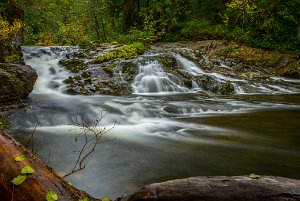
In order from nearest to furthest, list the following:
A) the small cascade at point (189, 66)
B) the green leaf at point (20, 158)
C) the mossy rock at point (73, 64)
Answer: the green leaf at point (20, 158)
the mossy rock at point (73, 64)
the small cascade at point (189, 66)

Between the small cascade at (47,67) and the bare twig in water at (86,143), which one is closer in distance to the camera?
the bare twig in water at (86,143)

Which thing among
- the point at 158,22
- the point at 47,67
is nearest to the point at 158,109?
the point at 47,67

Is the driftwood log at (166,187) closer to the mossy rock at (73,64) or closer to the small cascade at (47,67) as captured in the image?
the small cascade at (47,67)

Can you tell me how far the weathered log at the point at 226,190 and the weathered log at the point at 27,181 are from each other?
617 mm

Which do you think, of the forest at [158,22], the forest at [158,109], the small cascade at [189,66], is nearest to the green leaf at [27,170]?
the forest at [158,109]

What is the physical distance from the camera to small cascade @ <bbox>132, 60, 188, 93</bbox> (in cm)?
1168

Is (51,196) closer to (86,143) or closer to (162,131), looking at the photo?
(86,143)

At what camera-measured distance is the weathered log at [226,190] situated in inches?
78.6

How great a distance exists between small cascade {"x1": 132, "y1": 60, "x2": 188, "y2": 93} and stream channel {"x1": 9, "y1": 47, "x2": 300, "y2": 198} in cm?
4

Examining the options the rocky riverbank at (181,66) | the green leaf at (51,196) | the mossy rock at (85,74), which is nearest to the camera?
the green leaf at (51,196)

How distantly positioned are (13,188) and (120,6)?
21216 millimetres

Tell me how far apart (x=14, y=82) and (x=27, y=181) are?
686cm

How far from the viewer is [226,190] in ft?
6.81

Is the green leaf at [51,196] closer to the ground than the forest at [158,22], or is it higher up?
closer to the ground
